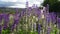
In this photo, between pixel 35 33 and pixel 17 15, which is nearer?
pixel 35 33

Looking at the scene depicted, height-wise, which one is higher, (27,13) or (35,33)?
(27,13)

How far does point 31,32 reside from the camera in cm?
268

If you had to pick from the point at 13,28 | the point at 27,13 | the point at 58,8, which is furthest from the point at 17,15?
the point at 58,8

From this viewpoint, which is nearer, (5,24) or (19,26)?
(19,26)

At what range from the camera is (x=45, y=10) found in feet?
9.78

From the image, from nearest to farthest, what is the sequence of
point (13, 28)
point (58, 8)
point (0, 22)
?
point (13, 28) → point (0, 22) → point (58, 8)

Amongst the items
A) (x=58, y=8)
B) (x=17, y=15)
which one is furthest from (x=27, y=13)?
(x=58, y=8)

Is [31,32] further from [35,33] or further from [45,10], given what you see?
[45,10]

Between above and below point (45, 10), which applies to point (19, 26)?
below

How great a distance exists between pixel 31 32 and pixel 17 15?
0.43m

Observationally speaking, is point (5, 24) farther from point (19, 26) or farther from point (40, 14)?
point (40, 14)

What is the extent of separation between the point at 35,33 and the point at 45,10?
0.44 meters

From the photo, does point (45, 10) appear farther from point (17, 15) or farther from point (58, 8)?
point (58, 8)

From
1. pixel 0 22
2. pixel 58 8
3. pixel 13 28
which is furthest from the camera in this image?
pixel 58 8
